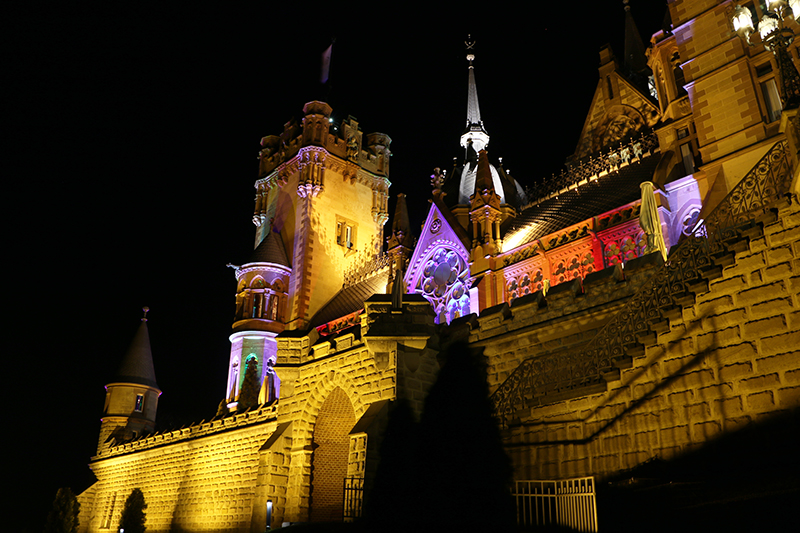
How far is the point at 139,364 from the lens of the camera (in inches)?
1474

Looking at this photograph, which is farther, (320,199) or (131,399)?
(320,199)

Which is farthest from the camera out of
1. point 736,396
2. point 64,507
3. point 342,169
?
point 342,169

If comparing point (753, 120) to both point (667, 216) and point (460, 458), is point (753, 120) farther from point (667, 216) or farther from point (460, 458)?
point (460, 458)

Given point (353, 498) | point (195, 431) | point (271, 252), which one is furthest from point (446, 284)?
point (353, 498)

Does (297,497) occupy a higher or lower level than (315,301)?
lower

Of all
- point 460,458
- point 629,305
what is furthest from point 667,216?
point 460,458

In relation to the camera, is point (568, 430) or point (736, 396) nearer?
point (736, 396)

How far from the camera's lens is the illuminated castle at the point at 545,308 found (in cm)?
939

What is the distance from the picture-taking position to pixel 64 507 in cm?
3128

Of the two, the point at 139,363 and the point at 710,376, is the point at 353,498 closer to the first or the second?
the point at 710,376

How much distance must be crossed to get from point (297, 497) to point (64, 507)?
72.2 feet

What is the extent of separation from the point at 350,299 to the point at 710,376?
992 inches

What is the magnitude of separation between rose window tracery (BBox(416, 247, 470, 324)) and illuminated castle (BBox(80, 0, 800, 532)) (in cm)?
11

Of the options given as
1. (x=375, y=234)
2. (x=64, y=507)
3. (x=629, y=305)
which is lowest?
(x=64, y=507)
